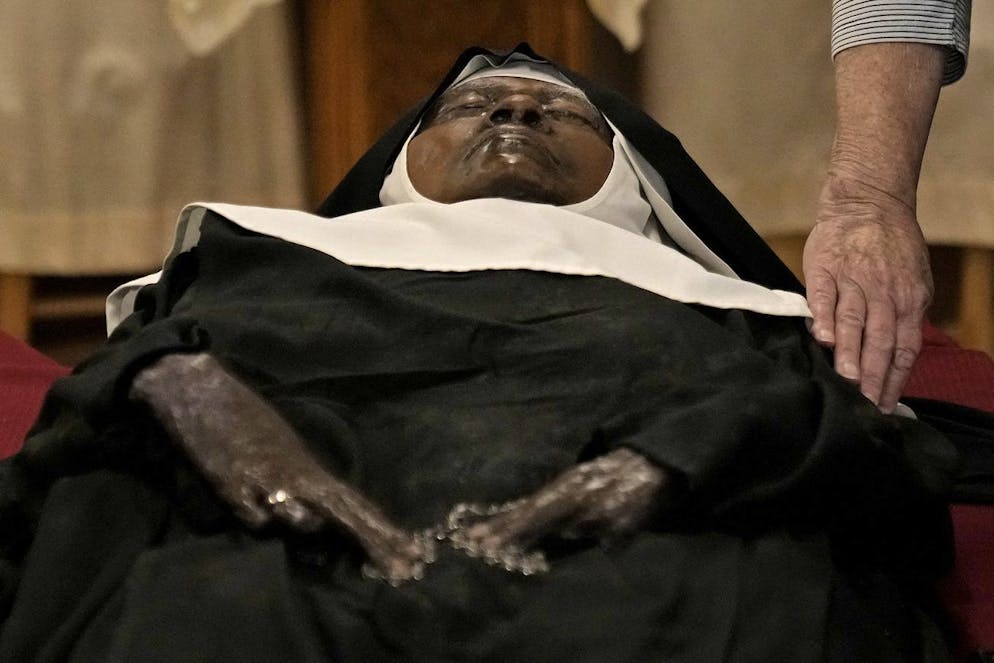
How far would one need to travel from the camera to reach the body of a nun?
88 cm

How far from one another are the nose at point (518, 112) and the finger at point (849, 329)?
0.46m

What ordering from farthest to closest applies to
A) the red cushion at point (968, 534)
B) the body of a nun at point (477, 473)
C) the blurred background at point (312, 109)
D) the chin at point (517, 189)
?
1. the blurred background at point (312, 109)
2. the chin at point (517, 189)
3. the red cushion at point (968, 534)
4. the body of a nun at point (477, 473)

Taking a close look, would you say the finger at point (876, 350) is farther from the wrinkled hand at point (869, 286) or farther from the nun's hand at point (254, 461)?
the nun's hand at point (254, 461)

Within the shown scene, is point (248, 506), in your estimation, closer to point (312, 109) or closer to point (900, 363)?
point (900, 363)

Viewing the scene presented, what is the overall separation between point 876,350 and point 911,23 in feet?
1.66

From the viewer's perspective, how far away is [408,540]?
92 centimetres

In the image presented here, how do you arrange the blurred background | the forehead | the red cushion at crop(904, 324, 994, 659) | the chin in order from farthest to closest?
the blurred background
the forehead
the chin
the red cushion at crop(904, 324, 994, 659)

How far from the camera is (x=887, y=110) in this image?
1.56 m

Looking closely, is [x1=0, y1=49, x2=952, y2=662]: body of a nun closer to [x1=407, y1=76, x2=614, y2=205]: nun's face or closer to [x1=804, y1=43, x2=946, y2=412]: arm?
[x1=804, y1=43, x2=946, y2=412]: arm

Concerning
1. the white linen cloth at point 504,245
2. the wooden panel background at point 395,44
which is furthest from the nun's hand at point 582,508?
the wooden panel background at point 395,44

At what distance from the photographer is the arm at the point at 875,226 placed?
129cm

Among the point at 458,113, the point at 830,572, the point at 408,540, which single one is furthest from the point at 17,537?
the point at 458,113

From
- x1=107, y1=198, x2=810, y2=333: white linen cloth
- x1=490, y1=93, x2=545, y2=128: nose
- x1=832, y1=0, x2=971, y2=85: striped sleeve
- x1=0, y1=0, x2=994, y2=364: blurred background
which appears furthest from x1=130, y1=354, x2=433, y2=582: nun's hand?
x1=0, y1=0, x2=994, y2=364: blurred background

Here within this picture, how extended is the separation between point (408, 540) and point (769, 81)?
2.12 metres
